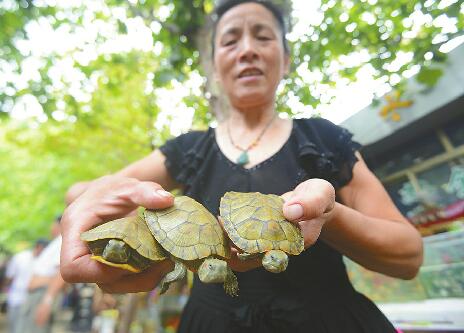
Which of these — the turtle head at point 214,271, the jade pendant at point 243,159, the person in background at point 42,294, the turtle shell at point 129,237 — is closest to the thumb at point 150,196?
the turtle shell at point 129,237

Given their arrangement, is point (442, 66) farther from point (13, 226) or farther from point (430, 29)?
point (13, 226)

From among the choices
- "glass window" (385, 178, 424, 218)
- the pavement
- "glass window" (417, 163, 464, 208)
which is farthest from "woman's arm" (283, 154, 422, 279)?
the pavement

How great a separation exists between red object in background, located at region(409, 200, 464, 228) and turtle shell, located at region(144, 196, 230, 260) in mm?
4558

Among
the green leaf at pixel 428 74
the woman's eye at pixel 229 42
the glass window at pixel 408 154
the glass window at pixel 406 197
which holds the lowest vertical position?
the glass window at pixel 406 197

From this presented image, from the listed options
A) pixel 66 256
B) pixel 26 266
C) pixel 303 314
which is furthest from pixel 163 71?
pixel 26 266

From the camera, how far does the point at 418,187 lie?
5.39 meters

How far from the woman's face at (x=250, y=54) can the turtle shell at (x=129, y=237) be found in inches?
36.3

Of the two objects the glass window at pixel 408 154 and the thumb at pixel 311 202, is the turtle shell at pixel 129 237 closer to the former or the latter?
the thumb at pixel 311 202

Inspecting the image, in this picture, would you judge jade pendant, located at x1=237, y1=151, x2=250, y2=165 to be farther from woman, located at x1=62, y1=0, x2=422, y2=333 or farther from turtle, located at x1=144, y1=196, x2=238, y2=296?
turtle, located at x1=144, y1=196, x2=238, y2=296

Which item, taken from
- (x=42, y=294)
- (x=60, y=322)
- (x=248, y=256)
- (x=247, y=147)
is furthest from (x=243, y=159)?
(x=60, y=322)

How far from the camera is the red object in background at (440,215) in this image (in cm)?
461

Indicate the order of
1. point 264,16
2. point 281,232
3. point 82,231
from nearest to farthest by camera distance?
point 281,232
point 82,231
point 264,16

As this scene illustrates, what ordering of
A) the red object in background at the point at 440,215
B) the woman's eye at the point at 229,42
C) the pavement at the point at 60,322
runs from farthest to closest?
the pavement at the point at 60,322 < the red object in background at the point at 440,215 < the woman's eye at the point at 229,42

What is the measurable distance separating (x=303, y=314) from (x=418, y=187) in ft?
16.3
